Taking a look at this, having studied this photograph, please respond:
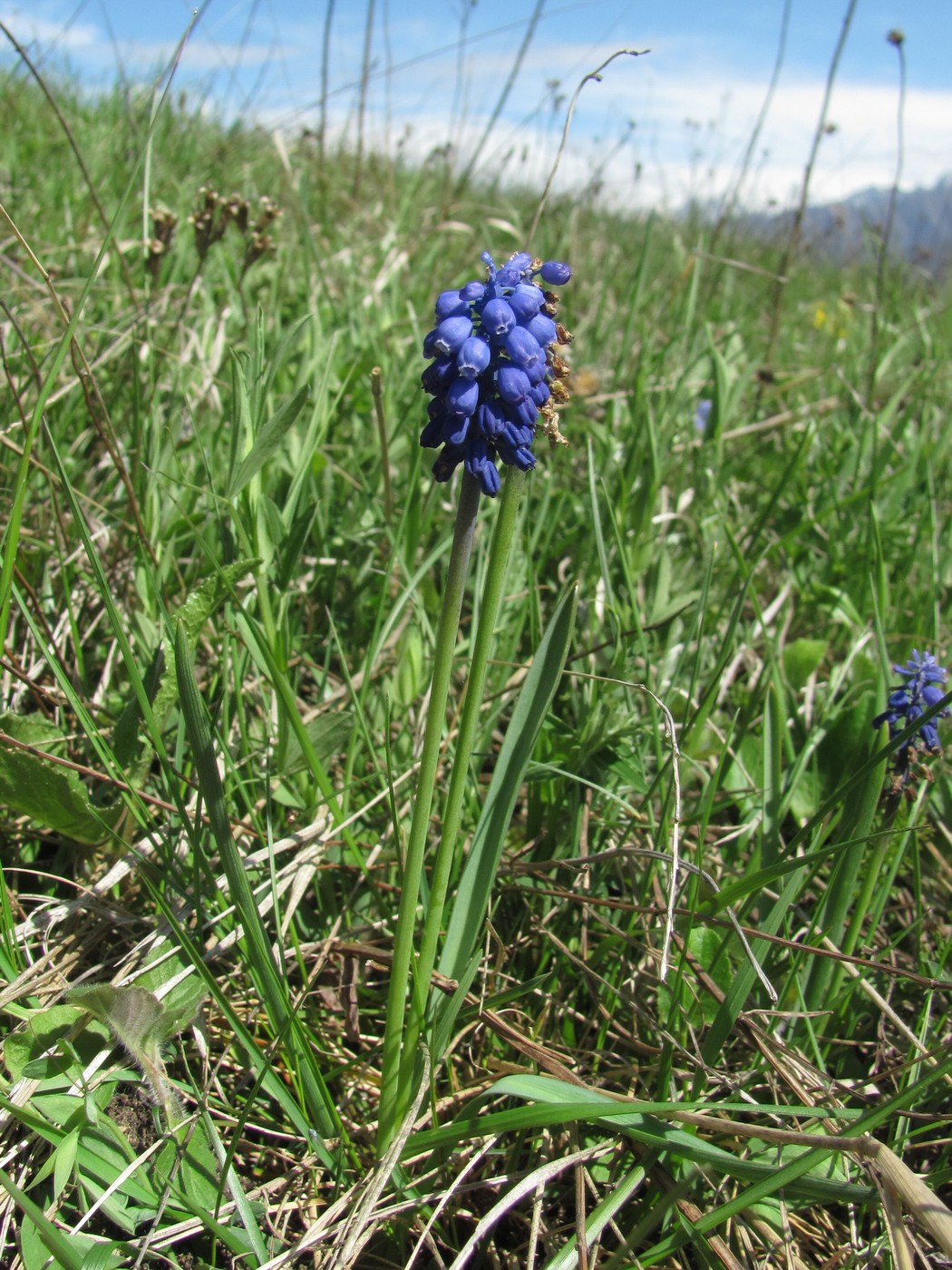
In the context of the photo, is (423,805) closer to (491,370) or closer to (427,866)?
(491,370)

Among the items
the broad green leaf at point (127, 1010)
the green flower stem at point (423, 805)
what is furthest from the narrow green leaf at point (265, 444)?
the broad green leaf at point (127, 1010)

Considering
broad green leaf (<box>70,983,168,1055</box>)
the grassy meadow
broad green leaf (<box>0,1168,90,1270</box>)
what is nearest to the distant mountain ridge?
the grassy meadow

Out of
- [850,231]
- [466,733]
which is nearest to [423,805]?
[466,733]

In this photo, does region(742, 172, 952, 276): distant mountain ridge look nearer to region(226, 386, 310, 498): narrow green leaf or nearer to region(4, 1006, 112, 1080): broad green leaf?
region(226, 386, 310, 498): narrow green leaf

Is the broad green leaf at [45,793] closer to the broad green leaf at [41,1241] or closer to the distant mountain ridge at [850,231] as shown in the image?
the broad green leaf at [41,1241]

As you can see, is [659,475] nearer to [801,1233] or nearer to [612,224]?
[801,1233]

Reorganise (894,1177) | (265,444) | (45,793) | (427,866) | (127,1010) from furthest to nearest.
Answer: (427,866) → (265,444) → (45,793) → (127,1010) → (894,1177)
